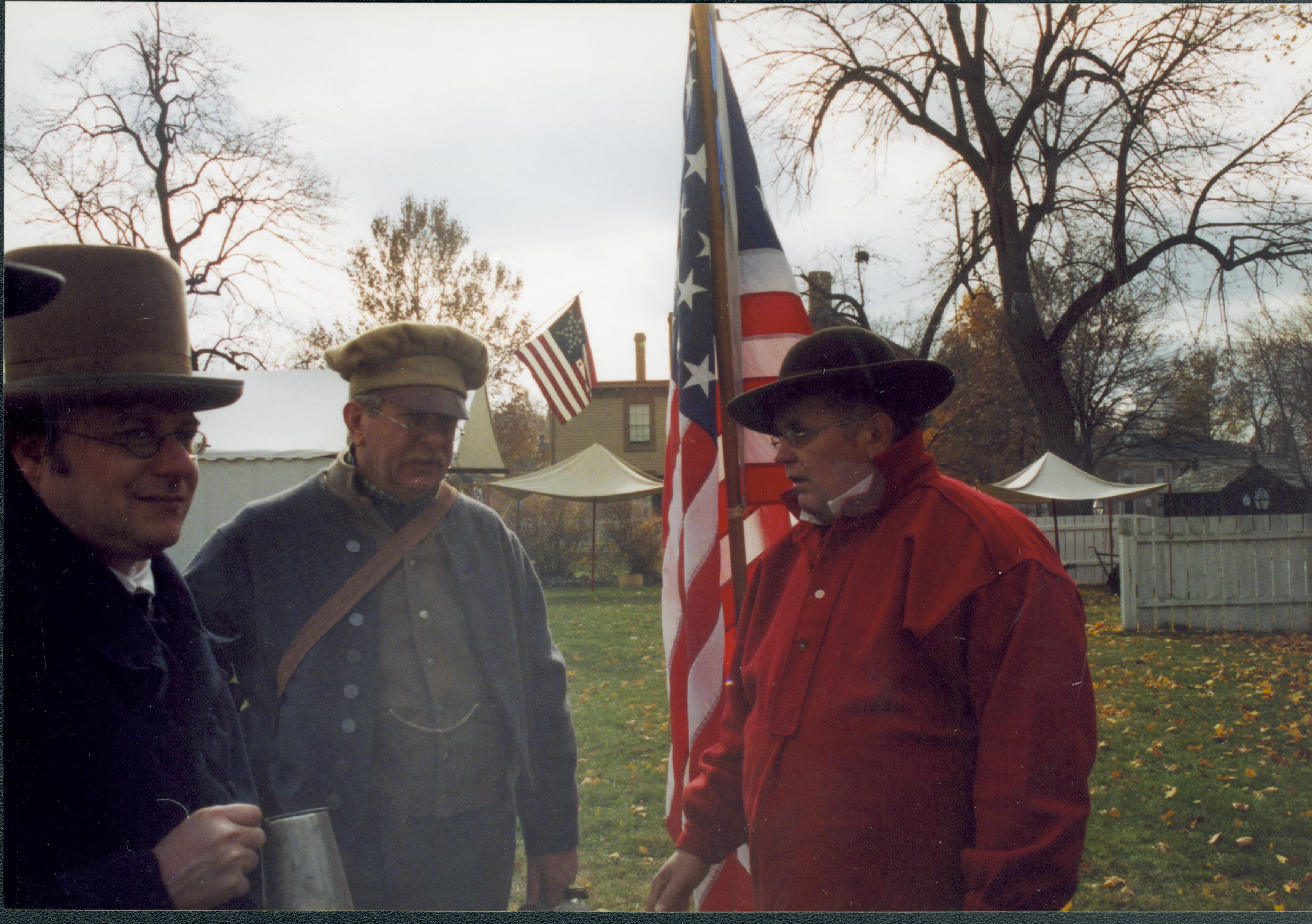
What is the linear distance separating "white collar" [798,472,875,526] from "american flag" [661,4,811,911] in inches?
25.1

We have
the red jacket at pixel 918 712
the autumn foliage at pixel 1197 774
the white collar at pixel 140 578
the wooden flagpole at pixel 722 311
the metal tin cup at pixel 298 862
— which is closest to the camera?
the red jacket at pixel 918 712

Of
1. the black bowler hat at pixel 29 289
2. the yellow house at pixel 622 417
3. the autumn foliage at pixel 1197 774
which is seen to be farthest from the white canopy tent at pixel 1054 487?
the black bowler hat at pixel 29 289

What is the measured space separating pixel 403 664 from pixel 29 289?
1.30 metres

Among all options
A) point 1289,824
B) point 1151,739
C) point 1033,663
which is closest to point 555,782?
A: point 1033,663

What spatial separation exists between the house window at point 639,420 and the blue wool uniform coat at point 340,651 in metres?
0.58

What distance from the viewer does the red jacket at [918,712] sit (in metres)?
1.57

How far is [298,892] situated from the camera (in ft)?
6.04

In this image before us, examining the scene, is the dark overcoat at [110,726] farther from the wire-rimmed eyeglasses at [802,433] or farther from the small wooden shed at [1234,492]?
the small wooden shed at [1234,492]

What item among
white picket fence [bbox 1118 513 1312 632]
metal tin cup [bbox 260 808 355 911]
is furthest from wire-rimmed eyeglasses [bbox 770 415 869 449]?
metal tin cup [bbox 260 808 355 911]

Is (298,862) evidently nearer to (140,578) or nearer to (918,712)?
(140,578)

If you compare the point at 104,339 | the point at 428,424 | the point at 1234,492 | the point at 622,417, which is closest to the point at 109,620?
the point at 104,339

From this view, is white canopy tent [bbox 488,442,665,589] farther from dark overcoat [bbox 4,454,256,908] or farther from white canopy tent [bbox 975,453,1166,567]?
white canopy tent [bbox 975,453,1166,567]

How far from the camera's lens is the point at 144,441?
2135 millimetres

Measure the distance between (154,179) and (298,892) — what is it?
6.89 ft
